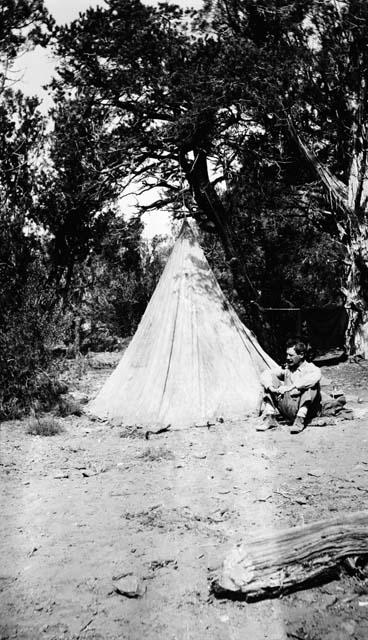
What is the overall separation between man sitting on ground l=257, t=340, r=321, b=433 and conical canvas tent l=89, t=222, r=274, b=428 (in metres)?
0.50

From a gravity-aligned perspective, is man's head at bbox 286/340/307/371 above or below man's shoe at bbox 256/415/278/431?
above

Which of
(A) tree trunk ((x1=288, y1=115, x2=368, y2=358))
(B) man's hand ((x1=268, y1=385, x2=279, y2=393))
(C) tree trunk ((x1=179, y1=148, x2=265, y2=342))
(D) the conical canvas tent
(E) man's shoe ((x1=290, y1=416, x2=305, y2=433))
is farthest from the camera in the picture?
(A) tree trunk ((x1=288, y1=115, x2=368, y2=358))

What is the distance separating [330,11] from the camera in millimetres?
9953

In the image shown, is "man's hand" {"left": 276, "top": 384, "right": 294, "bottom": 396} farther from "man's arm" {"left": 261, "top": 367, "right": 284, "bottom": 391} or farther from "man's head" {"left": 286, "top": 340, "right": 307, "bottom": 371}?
"man's head" {"left": 286, "top": 340, "right": 307, "bottom": 371}

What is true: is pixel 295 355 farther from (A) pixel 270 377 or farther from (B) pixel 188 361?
(B) pixel 188 361

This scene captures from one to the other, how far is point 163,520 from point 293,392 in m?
2.85

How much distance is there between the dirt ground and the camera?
2.61 metres

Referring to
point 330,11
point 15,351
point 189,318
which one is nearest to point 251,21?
point 330,11

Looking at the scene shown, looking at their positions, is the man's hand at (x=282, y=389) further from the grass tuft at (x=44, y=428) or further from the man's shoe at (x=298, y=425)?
the grass tuft at (x=44, y=428)

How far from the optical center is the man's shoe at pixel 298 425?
5906mm

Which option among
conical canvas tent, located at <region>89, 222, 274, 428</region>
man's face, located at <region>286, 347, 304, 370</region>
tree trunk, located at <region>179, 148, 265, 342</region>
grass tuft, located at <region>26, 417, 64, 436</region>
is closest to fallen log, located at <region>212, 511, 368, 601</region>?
man's face, located at <region>286, 347, 304, 370</region>

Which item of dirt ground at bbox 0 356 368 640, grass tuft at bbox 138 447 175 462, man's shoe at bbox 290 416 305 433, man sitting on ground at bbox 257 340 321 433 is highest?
man sitting on ground at bbox 257 340 321 433

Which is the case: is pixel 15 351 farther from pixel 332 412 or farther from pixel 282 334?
pixel 282 334

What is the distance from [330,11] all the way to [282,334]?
8.42m
